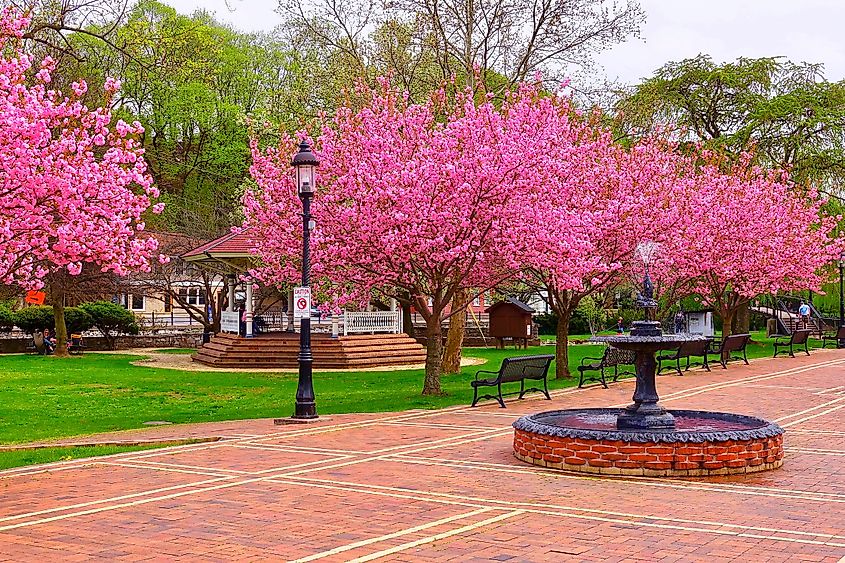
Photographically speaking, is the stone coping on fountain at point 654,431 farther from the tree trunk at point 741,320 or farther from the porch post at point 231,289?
the tree trunk at point 741,320

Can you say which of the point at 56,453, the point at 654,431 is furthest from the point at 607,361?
the point at 56,453

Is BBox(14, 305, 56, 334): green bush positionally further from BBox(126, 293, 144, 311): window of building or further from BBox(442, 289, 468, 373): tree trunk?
BBox(126, 293, 144, 311): window of building

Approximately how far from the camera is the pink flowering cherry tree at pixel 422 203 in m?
18.7

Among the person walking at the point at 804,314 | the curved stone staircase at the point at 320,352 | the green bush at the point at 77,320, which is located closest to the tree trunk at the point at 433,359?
the curved stone staircase at the point at 320,352

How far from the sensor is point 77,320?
39469mm

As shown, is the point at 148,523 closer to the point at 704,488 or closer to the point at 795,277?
the point at 704,488

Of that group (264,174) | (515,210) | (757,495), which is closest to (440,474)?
(757,495)

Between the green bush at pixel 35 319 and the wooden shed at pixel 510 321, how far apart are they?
16.7m

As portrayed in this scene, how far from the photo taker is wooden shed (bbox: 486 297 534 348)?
40.8 metres

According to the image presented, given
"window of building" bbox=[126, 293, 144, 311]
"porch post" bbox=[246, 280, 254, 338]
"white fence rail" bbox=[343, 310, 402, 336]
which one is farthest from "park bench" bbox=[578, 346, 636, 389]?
"window of building" bbox=[126, 293, 144, 311]

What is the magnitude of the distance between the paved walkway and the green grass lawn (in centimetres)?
361

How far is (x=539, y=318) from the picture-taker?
57.0 m

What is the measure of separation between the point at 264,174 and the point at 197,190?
1393 inches

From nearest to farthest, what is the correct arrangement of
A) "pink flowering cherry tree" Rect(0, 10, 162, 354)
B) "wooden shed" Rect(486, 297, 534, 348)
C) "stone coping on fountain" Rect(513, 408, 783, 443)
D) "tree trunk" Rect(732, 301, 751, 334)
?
"pink flowering cherry tree" Rect(0, 10, 162, 354) < "stone coping on fountain" Rect(513, 408, 783, 443) < "wooden shed" Rect(486, 297, 534, 348) < "tree trunk" Rect(732, 301, 751, 334)
